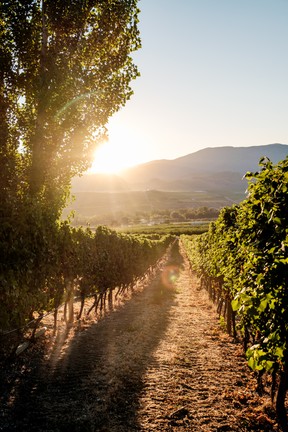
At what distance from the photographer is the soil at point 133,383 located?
6805mm

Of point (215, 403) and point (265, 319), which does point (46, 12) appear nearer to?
point (265, 319)

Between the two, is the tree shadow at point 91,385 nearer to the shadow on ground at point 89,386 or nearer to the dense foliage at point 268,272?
the shadow on ground at point 89,386

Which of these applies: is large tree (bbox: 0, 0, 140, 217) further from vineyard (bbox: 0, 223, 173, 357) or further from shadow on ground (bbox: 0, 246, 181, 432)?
shadow on ground (bbox: 0, 246, 181, 432)

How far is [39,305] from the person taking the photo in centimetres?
1120

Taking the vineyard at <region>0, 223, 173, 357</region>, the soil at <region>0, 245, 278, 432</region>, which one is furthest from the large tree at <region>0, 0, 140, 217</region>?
the soil at <region>0, 245, 278, 432</region>

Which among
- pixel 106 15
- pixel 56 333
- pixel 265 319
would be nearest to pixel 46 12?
pixel 106 15

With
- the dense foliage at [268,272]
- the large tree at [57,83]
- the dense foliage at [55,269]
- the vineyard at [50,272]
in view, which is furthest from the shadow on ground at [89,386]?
the large tree at [57,83]

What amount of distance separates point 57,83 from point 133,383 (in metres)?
12.9

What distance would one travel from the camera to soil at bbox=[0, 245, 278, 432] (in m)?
6.80

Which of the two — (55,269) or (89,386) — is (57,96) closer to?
(55,269)

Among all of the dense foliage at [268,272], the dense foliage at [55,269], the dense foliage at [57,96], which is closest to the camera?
the dense foliage at [268,272]

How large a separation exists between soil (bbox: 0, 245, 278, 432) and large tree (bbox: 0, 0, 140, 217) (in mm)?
6433

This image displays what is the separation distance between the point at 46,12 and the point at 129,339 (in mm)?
15651

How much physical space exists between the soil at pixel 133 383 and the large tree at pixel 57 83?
643 centimetres
